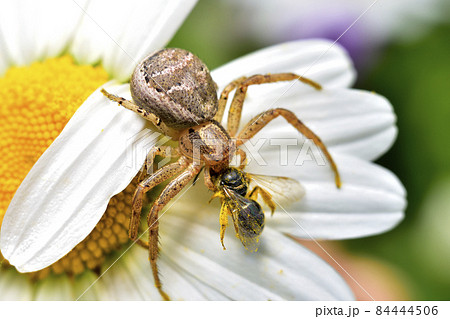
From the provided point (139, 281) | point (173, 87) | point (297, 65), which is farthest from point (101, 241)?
Result: point (297, 65)

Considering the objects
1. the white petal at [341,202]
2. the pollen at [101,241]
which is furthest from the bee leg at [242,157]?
the pollen at [101,241]

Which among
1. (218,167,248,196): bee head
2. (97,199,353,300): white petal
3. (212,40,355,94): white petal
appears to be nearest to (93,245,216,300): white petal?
(97,199,353,300): white petal

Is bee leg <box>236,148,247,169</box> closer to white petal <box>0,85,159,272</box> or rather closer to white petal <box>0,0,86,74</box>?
white petal <box>0,85,159,272</box>

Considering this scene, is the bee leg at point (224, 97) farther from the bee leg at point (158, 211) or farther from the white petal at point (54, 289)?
the white petal at point (54, 289)

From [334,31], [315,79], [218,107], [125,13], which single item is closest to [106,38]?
[125,13]

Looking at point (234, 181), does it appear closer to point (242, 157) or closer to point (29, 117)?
point (242, 157)
